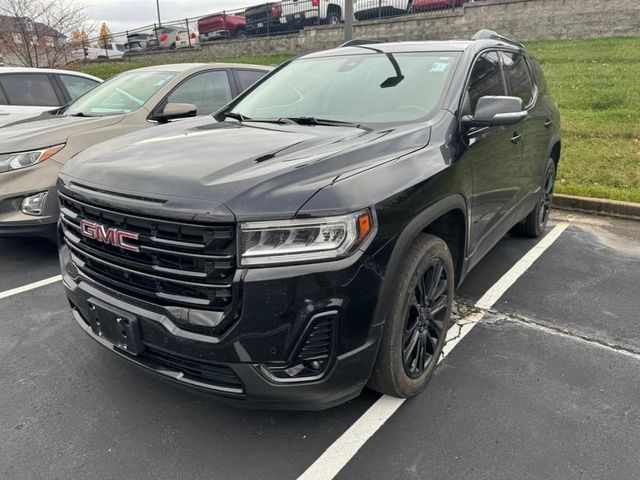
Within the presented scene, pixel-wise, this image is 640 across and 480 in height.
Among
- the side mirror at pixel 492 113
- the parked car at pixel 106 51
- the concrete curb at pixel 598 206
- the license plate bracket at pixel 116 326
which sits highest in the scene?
the parked car at pixel 106 51

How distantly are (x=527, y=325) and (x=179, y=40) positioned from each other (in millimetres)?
26925

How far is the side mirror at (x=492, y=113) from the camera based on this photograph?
2.87 meters

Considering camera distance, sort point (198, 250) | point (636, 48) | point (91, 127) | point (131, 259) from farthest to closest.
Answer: point (636, 48) < point (91, 127) < point (131, 259) < point (198, 250)

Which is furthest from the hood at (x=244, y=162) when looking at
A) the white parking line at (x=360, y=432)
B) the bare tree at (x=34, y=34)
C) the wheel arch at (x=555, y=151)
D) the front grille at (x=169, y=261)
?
the bare tree at (x=34, y=34)

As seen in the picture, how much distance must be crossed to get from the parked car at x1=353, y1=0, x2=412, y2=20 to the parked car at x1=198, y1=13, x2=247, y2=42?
6.33 metres

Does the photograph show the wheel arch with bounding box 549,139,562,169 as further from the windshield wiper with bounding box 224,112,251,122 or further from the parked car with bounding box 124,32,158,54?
the parked car with bounding box 124,32,158,54

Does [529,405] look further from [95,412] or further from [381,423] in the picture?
[95,412]

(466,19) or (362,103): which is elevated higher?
(466,19)

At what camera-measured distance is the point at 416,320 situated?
2598 mm

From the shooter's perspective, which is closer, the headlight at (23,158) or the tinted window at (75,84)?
the headlight at (23,158)

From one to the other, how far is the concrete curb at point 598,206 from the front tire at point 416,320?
4039 millimetres

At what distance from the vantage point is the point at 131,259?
217 centimetres

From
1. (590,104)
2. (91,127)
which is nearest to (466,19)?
(590,104)

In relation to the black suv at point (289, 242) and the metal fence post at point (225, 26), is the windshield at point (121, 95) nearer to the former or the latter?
the black suv at point (289, 242)
